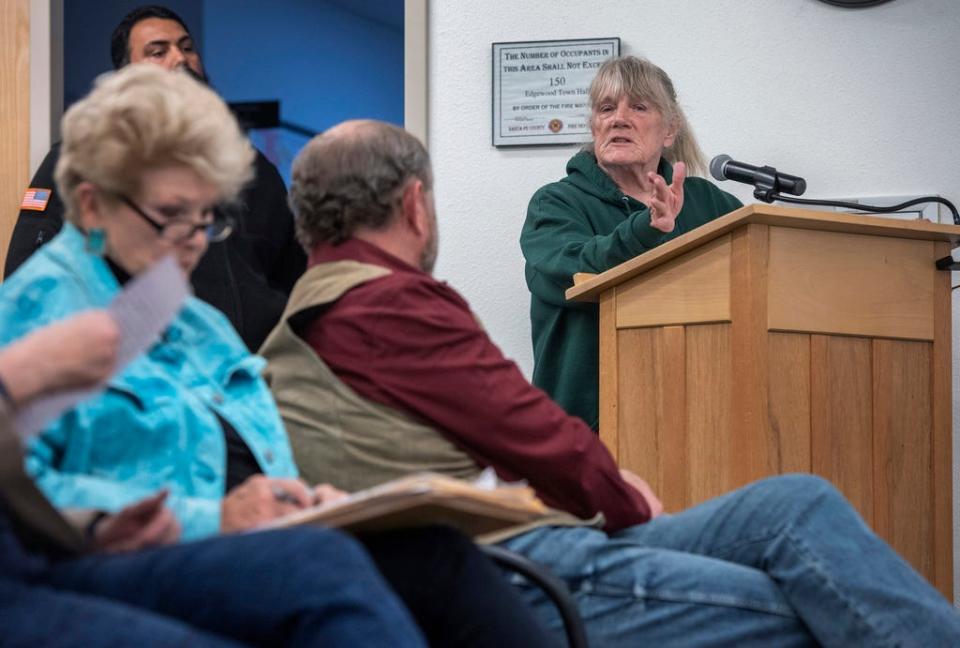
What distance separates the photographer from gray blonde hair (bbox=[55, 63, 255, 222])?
1.50 metres

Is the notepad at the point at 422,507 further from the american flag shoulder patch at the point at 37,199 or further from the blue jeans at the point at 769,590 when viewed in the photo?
the american flag shoulder patch at the point at 37,199

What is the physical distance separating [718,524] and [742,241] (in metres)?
0.74

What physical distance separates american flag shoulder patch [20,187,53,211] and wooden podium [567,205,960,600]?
1.33 meters

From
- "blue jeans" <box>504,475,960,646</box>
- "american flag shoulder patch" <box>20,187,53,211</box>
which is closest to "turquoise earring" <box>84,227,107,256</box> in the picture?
"blue jeans" <box>504,475,960,646</box>

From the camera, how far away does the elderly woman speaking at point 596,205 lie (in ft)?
11.0

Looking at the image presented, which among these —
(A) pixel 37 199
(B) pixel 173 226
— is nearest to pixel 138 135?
(B) pixel 173 226

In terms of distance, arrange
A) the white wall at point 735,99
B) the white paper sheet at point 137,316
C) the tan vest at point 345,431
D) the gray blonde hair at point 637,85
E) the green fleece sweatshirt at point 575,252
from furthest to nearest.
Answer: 1. the white wall at point 735,99
2. the gray blonde hair at point 637,85
3. the green fleece sweatshirt at point 575,252
4. the tan vest at point 345,431
5. the white paper sheet at point 137,316

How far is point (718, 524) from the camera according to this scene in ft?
6.61

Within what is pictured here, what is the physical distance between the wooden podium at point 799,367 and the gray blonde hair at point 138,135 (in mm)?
1280

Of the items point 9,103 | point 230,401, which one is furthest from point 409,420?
point 9,103

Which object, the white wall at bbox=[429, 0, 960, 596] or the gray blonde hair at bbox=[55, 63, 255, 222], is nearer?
the gray blonde hair at bbox=[55, 63, 255, 222]

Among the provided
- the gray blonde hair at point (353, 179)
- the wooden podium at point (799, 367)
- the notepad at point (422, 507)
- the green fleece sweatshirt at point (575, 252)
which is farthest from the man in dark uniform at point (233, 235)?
the notepad at point (422, 507)

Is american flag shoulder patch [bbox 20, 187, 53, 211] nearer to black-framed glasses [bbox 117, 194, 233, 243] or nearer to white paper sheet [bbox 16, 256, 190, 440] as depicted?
black-framed glasses [bbox 117, 194, 233, 243]

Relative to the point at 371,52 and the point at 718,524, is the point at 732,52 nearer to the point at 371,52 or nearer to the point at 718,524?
the point at 718,524
